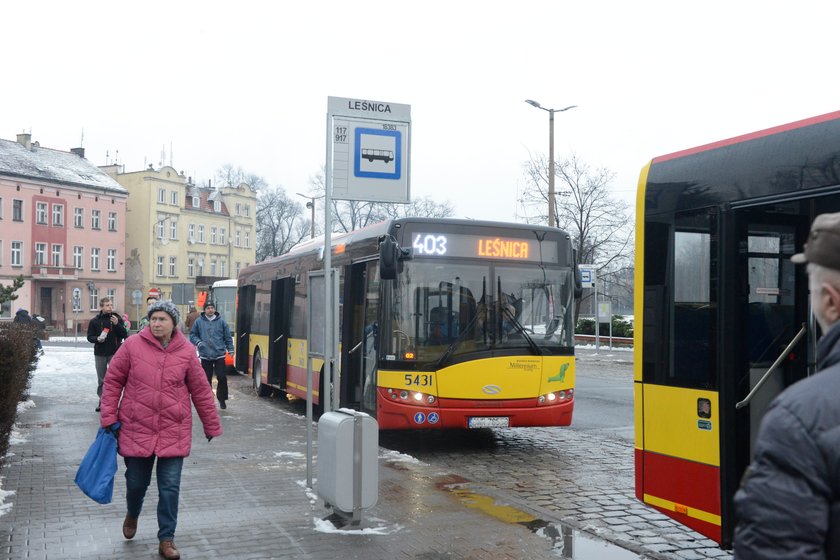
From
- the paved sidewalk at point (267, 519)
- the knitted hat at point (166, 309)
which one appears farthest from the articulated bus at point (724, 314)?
the knitted hat at point (166, 309)

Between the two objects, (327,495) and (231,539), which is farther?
(327,495)

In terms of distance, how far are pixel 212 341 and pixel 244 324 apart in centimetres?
487

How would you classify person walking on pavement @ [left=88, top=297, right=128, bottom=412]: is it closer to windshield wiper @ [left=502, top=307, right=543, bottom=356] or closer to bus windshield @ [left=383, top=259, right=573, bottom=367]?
bus windshield @ [left=383, top=259, right=573, bottom=367]

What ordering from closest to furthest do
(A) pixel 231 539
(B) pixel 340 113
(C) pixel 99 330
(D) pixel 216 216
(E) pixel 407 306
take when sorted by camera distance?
(A) pixel 231 539 < (B) pixel 340 113 < (E) pixel 407 306 < (C) pixel 99 330 < (D) pixel 216 216

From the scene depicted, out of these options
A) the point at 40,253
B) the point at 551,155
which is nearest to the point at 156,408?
the point at 551,155

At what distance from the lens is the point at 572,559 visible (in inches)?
249

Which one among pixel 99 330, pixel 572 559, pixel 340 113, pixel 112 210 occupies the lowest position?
pixel 572 559

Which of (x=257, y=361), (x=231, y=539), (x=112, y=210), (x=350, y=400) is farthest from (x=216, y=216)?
(x=231, y=539)

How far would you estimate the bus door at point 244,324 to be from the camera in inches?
787

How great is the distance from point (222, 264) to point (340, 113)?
86.8m

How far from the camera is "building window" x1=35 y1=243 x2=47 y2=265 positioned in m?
70.0

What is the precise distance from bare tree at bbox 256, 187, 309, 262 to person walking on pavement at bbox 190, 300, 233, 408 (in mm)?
85458

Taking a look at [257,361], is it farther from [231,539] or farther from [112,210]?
[112,210]

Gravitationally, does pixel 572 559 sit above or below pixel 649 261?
below
